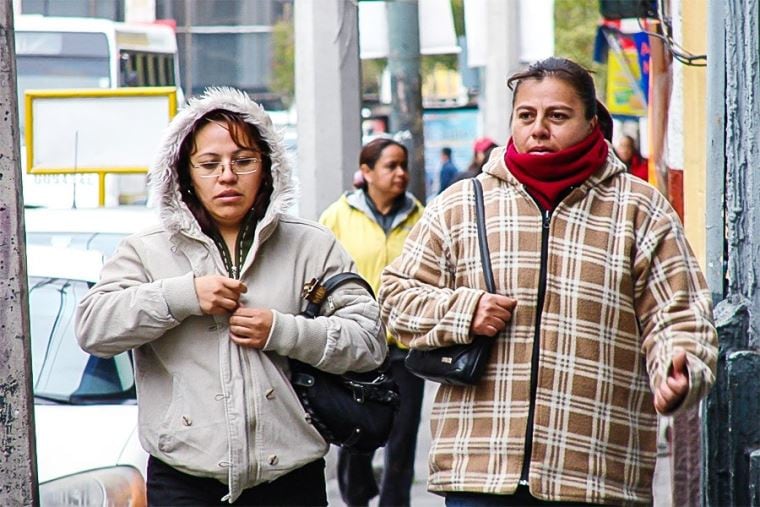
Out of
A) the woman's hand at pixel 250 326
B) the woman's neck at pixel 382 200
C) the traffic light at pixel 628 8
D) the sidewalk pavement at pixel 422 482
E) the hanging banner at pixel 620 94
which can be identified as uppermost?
the traffic light at pixel 628 8

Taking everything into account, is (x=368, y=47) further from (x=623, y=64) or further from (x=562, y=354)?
(x=562, y=354)

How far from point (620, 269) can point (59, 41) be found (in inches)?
713

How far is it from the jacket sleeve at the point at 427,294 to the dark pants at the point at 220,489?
45 cm

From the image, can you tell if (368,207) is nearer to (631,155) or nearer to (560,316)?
(560,316)

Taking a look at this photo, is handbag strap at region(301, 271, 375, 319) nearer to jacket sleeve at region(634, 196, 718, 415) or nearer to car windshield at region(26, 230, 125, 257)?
jacket sleeve at region(634, 196, 718, 415)

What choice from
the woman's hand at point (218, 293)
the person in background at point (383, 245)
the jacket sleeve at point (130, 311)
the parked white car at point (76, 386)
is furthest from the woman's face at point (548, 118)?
the person in background at point (383, 245)

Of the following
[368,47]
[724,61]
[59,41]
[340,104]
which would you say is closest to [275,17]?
[59,41]

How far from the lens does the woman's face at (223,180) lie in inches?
155

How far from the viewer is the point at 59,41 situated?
20.9 m

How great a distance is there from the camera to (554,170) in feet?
12.4

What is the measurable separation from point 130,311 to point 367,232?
4.09m

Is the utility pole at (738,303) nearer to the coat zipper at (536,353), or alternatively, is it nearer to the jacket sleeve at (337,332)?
the coat zipper at (536,353)

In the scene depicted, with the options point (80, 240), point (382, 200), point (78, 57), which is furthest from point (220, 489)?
point (78, 57)

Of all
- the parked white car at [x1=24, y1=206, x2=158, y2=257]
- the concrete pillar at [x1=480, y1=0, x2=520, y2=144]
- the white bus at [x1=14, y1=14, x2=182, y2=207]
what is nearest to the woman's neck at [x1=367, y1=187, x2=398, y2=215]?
the parked white car at [x1=24, y1=206, x2=158, y2=257]
